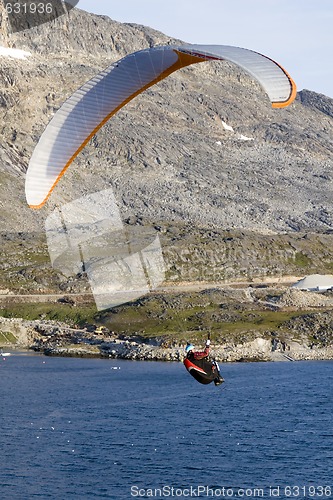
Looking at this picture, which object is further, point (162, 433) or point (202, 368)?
point (162, 433)

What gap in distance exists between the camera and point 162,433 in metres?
76.9

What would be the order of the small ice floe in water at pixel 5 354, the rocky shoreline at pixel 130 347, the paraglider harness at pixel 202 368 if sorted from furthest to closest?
1. the small ice floe in water at pixel 5 354
2. the rocky shoreline at pixel 130 347
3. the paraglider harness at pixel 202 368

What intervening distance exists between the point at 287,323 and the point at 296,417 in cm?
4690

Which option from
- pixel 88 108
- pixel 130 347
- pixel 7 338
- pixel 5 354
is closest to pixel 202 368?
pixel 88 108

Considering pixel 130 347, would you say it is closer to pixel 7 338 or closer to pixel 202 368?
pixel 7 338

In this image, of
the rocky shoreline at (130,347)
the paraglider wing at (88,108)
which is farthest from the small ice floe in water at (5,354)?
the paraglider wing at (88,108)

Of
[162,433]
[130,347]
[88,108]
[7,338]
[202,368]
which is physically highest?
[88,108]

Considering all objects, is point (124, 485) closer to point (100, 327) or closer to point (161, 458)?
point (161, 458)

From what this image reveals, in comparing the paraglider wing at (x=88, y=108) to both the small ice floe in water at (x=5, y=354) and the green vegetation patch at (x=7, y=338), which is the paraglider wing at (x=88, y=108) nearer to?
the small ice floe in water at (x=5, y=354)

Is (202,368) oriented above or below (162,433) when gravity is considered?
above

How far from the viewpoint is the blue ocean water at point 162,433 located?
6184cm

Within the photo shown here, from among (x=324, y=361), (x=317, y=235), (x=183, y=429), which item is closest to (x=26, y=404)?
(x=183, y=429)

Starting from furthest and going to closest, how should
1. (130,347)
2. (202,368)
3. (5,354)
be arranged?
(130,347) → (5,354) → (202,368)

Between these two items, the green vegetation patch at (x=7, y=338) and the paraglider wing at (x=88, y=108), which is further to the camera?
the green vegetation patch at (x=7, y=338)
